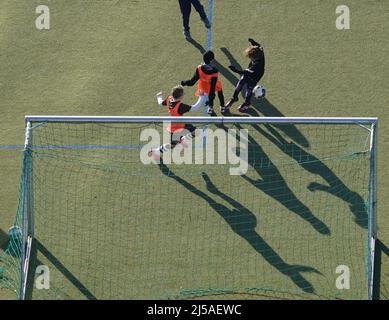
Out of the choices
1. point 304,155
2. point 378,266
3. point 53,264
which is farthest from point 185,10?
point 378,266

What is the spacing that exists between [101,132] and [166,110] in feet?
4.79

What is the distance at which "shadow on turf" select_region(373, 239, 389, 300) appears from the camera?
45.1 ft

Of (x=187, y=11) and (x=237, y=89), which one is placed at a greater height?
→ (x=187, y=11)

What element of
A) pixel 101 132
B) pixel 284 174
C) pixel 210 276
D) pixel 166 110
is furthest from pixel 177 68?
pixel 210 276

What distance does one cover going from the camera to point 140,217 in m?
14.7

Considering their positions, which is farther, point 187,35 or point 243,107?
point 187,35

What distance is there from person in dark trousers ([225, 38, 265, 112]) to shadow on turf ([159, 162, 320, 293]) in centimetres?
Answer: 199

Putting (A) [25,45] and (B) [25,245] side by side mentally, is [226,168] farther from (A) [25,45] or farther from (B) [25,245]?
(A) [25,45]

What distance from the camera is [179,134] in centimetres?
1527

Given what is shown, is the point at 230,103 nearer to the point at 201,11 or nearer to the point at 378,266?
the point at 201,11

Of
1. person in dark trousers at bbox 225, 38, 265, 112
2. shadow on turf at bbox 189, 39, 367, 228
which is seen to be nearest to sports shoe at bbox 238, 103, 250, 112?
person in dark trousers at bbox 225, 38, 265, 112

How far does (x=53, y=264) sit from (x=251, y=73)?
5413mm

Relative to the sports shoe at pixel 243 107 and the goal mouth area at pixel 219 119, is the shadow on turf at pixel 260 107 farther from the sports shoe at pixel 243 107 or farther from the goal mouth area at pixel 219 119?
the goal mouth area at pixel 219 119

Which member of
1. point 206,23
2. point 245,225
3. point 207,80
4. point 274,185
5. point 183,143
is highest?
point 206,23
